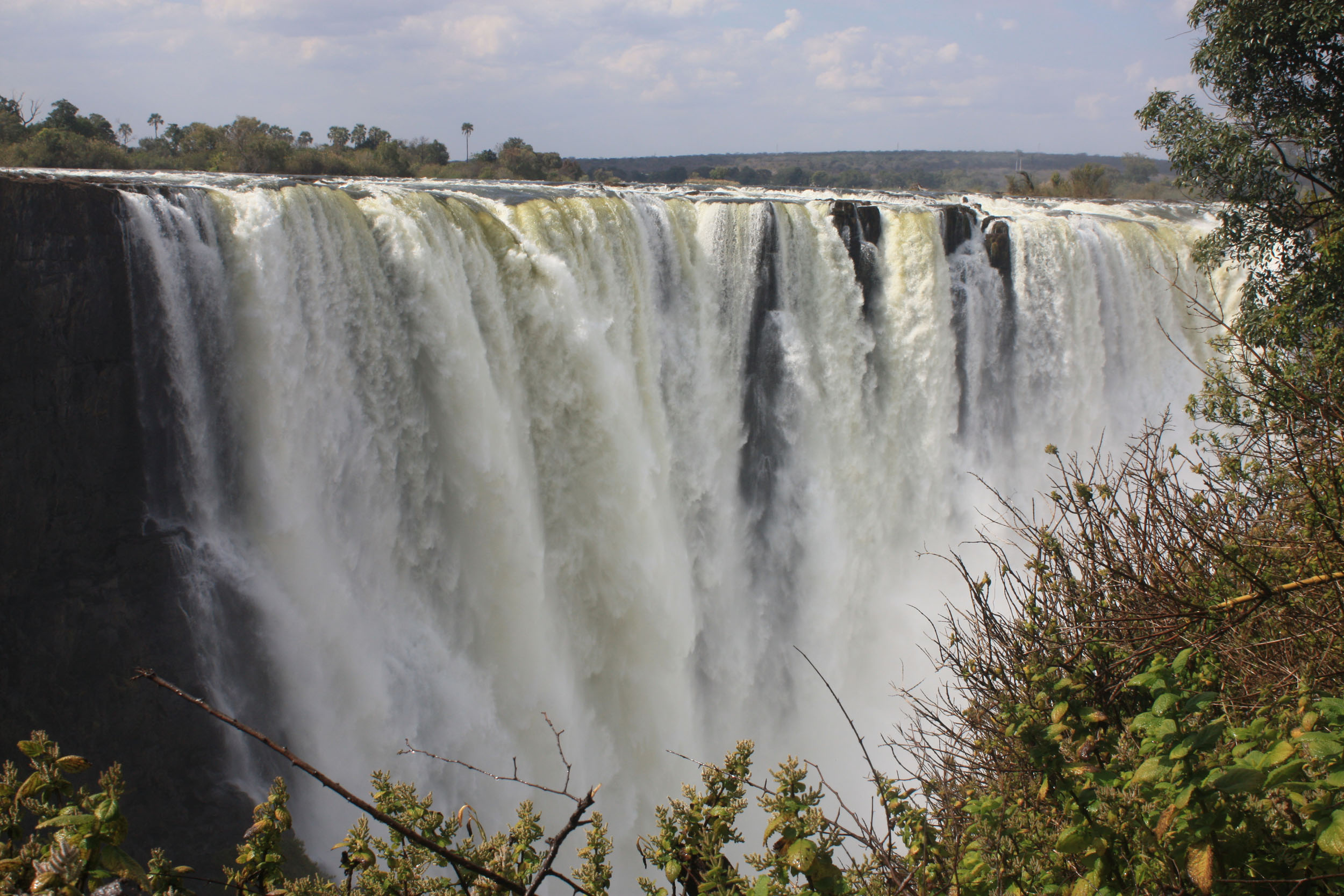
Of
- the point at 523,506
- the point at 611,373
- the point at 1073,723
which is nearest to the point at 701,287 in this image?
the point at 611,373

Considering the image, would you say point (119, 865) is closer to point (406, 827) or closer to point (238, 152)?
point (406, 827)

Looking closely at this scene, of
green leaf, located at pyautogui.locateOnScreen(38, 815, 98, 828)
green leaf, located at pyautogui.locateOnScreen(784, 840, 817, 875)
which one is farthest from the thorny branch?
green leaf, located at pyautogui.locateOnScreen(784, 840, 817, 875)

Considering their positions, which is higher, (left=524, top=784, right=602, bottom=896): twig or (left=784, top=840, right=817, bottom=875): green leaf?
(left=524, top=784, right=602, bottom=896): twig

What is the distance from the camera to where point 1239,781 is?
1698 millimetres

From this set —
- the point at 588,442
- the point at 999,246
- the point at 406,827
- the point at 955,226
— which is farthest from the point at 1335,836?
the point at 999,246

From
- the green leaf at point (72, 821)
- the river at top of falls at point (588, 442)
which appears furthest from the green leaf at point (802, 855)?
the river at top of falls at point (588, 442)

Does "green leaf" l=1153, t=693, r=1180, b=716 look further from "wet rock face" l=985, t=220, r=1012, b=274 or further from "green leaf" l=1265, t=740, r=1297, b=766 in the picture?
"wet rock face" l=985, t=220, r=1012, b=274

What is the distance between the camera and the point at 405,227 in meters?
8.26

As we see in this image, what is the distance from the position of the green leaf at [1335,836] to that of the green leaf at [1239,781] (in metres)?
0.12

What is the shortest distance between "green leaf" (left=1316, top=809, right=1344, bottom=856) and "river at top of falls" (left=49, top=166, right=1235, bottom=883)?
11.7ft

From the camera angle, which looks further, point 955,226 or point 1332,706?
point 955,226

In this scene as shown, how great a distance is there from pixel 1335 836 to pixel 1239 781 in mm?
182

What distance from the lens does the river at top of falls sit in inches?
298

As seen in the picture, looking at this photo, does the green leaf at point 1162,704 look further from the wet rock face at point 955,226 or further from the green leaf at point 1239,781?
the wet rock face at point 955,226
